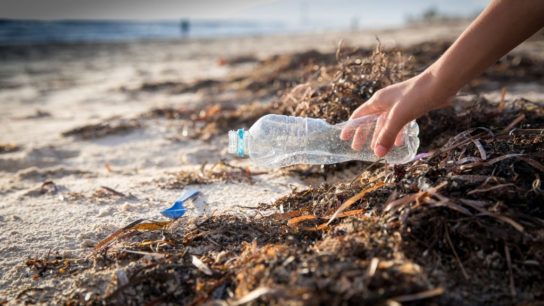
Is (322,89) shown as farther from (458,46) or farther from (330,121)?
(458,46)

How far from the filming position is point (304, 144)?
2.47m

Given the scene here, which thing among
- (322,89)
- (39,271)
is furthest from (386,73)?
(39,271)

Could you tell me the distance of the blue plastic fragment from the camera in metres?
2.00

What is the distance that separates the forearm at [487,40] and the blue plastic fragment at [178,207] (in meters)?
1.38

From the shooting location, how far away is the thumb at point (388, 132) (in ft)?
4.99

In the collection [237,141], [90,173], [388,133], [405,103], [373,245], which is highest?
[405,103]

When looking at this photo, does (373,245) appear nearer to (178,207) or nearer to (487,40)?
(487,40)

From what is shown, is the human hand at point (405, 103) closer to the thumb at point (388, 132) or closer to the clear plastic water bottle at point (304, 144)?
the thumb at point (388, 132)

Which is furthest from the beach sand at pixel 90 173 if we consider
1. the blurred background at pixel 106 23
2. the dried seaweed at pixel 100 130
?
the blurred background at pixel 106 23

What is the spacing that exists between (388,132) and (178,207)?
1.20 meters

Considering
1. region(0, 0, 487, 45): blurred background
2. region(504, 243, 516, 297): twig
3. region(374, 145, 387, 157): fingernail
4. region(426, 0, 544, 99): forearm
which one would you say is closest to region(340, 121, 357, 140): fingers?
region(374, 145, 387, 157): fingernail

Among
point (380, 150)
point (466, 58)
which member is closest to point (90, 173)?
point (380, 150)

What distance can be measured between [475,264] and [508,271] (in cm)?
10

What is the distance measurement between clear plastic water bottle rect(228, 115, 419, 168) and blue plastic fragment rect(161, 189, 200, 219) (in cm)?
41
